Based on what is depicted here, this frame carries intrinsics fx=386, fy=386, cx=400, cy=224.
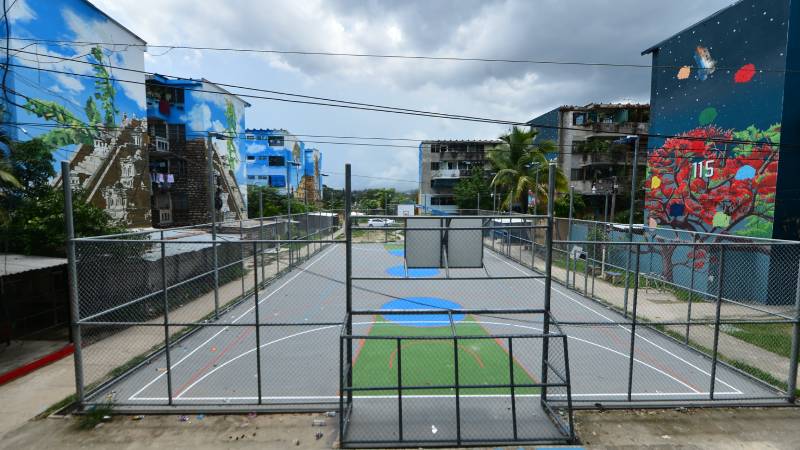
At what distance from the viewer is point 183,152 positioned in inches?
1259

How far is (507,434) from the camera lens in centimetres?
573

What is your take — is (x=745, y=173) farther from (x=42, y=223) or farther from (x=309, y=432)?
(x=42, y=223)

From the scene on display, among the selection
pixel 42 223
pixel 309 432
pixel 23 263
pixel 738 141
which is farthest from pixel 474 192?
pixel 309 432

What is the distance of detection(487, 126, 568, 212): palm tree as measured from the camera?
26125 mm

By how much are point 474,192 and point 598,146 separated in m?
12.3

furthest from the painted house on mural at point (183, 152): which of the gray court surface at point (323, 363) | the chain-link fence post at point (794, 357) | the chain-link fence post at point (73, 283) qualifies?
the chain-link fence post at point (794, 357)

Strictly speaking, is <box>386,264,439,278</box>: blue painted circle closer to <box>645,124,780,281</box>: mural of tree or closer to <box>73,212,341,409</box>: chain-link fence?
<box>73,212,341,409</box>: chain-link fence

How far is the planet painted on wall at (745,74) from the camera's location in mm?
14289

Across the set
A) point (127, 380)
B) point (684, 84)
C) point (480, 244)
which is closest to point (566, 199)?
point (684, 84)

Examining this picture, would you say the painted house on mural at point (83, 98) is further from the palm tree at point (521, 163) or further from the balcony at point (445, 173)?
the balcony at point (445, 173)

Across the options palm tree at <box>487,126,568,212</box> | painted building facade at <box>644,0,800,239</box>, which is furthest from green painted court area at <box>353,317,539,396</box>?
palm tree at <box>487,126,568,212</box>

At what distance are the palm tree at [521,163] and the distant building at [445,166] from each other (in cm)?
1890

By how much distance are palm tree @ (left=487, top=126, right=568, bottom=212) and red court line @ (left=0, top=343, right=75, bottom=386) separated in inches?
912

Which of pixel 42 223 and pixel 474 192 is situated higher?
pixel 474 192
